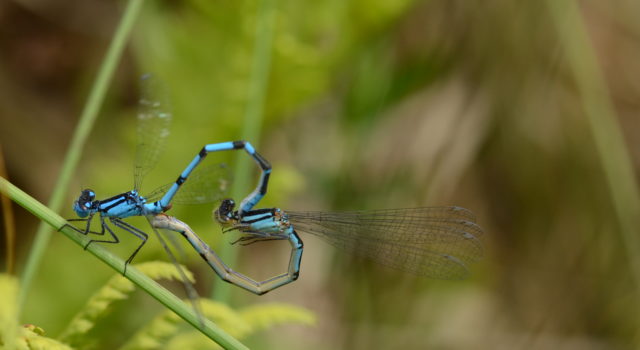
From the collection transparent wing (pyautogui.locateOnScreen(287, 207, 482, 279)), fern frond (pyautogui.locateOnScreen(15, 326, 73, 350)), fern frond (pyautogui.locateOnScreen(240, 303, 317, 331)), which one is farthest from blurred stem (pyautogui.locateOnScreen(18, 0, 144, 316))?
transparent wing (pyautogui.locateOnScreen(287, 207, 482, 279))

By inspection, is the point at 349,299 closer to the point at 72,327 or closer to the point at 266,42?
the point at 266,42

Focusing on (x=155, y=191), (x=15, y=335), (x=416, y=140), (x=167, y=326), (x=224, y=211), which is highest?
(x=416, y=140)

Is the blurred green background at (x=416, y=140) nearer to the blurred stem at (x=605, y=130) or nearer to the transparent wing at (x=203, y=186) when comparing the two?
the blurred stem at (x=605, y=130)

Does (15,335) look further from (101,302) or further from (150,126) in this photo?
(150,126)

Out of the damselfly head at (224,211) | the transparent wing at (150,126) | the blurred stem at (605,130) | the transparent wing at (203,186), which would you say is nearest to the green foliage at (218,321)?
the damselfly head at (224,211)

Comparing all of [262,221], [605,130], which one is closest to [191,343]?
[262,221]

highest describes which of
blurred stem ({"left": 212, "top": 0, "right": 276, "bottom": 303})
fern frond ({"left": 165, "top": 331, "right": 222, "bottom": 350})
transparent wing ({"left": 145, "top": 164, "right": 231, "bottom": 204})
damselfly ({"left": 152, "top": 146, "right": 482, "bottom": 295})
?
blurred stem ({"left": 212, "top": 0, "right": 276, "bottom": 303})

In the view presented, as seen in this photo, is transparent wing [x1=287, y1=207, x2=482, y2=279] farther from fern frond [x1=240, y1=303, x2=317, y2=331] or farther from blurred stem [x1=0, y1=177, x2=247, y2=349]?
blurred stem [x1=0, y1=177, x2=247, y2=349]
